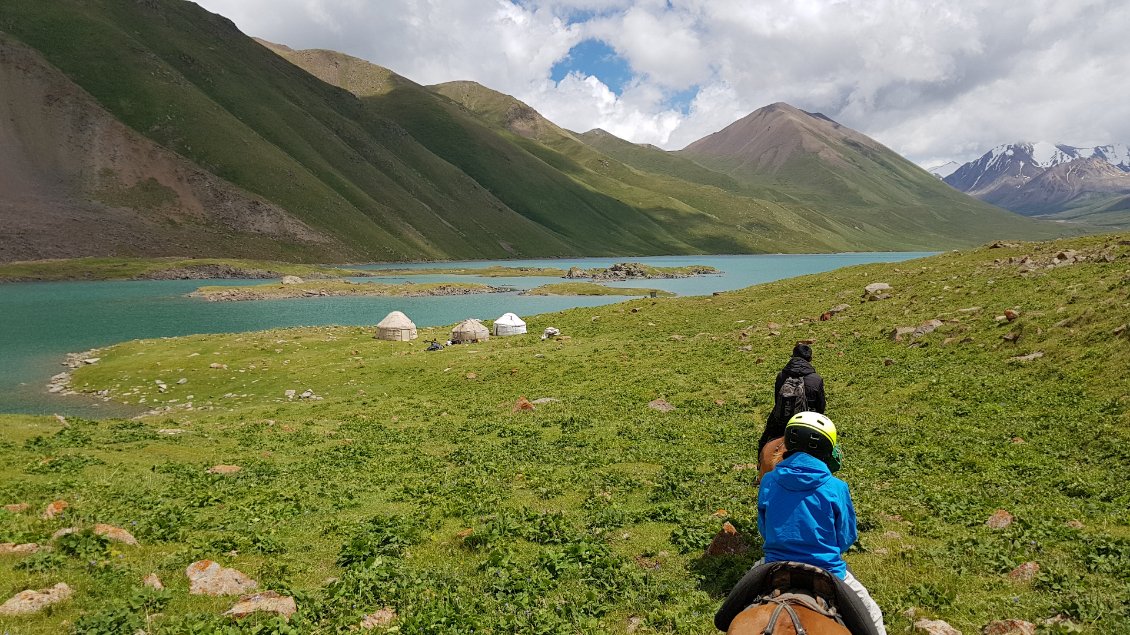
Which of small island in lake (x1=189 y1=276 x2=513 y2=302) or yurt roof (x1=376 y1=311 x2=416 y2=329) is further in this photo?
small island in lake (x1=189 y1=276 x2=513 y2=302)

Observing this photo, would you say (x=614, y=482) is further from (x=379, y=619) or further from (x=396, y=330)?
(x=396, y=330)

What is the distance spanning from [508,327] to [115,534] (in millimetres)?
42850

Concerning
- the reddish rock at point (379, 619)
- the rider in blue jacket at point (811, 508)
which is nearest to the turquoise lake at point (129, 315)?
the reddish rock at point (379, 619)

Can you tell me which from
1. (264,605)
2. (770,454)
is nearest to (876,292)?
(770,454)

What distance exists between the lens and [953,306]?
1251 inches

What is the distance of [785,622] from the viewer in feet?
20.1

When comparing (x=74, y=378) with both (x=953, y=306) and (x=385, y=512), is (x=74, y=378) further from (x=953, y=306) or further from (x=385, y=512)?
(x=953, y=306)

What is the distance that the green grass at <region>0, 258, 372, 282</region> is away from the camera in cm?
14538

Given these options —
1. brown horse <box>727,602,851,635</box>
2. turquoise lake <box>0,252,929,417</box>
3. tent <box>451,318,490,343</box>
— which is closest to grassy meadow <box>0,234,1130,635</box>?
brown horse <box>727,602,851,635</box>

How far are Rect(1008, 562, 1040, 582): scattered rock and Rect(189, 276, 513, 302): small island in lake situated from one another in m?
123

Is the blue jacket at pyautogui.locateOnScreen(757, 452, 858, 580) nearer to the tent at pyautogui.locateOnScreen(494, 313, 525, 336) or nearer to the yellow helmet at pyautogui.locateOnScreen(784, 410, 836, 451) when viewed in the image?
the yellow helmet at pyautogui.locateOnScreen(784, 410, 836, 451)

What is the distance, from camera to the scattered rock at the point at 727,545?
11.7 metres

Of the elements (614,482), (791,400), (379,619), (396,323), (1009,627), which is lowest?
(614,482)

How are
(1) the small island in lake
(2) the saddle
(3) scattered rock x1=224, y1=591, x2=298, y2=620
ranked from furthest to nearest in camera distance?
1. (1) the small island in lake
2. (3) scattered rock x1=224, y1=591, x2=298, y2=620
3. (2) the saddle
